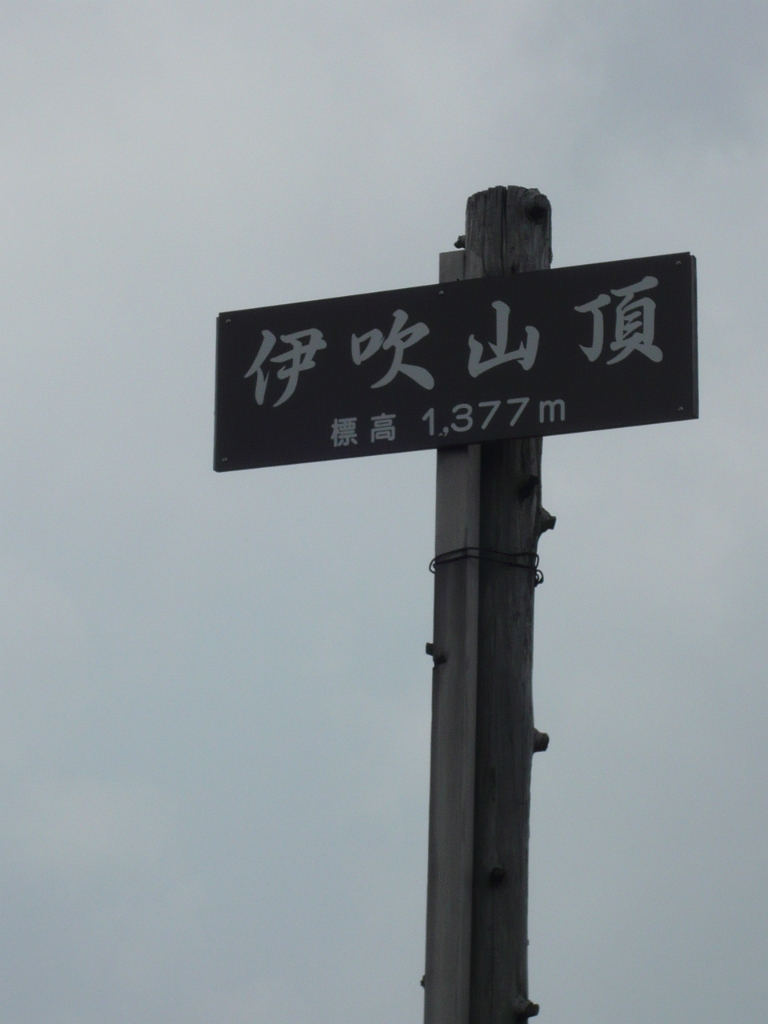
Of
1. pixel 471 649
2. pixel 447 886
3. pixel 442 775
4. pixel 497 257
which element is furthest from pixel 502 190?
pixel 447 886

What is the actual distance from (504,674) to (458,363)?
1058 mm

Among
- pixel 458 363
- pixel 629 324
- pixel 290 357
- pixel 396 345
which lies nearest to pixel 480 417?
pixel 458 363

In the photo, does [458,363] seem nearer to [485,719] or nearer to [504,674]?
[504,674]

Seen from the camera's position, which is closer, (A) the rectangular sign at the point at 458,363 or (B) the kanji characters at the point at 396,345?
(A) the rectangular sign at the point at 458,363

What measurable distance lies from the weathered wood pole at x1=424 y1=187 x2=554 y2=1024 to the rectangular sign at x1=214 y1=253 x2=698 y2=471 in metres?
0.19

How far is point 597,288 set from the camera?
511 cm

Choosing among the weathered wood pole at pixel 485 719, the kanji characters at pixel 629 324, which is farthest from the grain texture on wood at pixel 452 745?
the kanji characters at pixel 629 324

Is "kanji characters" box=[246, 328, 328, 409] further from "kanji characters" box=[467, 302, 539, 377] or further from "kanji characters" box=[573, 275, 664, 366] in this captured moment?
"kanji characters" box=[573, 275, 664, 366]

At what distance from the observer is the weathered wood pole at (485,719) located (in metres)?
4.67

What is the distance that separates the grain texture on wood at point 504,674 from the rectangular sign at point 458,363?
187mm

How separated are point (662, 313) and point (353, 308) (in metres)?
1.08

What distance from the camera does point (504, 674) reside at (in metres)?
4.93

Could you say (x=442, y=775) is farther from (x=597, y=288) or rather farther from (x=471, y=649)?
(x=597, y=288)

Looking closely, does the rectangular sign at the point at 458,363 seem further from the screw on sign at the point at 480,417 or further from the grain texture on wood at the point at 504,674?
the grain texture on wood at the point at 504,674
